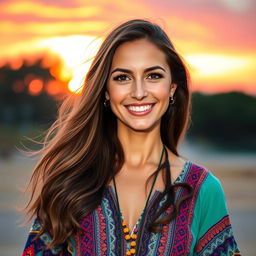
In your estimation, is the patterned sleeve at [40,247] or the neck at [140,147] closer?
the patterned sleeve at [40,247]

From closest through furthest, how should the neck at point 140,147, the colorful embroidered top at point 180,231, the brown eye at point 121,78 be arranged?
1. the colorful embroidered top at point 180,231
2. the brown eye at point 121,78
3. the neck at point 140,147

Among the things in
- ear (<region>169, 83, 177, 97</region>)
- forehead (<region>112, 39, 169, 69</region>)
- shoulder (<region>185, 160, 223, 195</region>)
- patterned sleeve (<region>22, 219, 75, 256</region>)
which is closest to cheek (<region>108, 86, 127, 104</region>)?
forehead (<region>112, 39, 169, 69</region>)

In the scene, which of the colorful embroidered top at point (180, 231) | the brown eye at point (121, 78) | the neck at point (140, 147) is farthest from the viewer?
the neck at point (140, 147)

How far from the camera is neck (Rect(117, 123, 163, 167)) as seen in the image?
325 cm

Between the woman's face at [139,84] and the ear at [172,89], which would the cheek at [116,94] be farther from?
the ear at [172,89]

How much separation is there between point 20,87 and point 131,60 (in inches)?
1576

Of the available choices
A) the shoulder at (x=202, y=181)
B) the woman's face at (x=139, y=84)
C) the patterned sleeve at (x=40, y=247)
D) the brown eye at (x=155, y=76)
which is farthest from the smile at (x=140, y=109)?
the patterned sleeve at (x=40, y=247)

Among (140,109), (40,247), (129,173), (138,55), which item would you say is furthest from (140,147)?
(40,247)

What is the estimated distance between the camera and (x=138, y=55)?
310cm

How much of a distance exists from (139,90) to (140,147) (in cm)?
40

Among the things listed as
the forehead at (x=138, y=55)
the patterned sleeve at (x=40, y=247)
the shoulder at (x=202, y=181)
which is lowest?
the patterned sleeve at (x=40, y=247)

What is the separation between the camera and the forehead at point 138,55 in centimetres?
308

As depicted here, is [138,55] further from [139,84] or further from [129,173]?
[129,173]

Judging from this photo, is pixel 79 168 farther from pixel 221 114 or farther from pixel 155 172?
pixel 221 114
